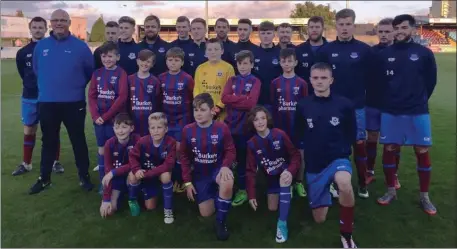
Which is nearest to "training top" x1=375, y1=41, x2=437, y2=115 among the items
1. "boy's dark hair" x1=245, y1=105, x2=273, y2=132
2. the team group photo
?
the team group photo

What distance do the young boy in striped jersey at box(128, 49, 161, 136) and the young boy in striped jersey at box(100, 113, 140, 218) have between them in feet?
1.07

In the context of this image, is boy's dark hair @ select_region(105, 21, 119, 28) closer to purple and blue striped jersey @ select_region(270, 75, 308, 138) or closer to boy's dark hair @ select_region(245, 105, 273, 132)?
purple and blue striped jersey @ select_region(270, 75, 308, 138)

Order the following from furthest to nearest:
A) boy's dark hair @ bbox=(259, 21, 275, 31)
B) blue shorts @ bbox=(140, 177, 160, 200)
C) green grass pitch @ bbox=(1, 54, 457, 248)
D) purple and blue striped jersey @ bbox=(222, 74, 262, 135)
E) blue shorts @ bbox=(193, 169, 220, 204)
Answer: boy's dark hair @ bbox=(259, 21, 275, 31) < purple and blue striped jersey @ bbox=(222, 74, 262, 135) < blue shorts @ bbox=(140, 177, 160, 200) < blue shorts @ bbox=(193, 169, 220, 204) < green grass pitch @ bbox=(1, 54, 457, 248)

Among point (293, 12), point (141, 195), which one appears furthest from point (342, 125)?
point (293, 12)

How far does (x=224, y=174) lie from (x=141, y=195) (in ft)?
3.87

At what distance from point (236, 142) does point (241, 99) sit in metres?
0.54

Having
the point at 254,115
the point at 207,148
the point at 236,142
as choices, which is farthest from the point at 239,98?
the point at 207,148

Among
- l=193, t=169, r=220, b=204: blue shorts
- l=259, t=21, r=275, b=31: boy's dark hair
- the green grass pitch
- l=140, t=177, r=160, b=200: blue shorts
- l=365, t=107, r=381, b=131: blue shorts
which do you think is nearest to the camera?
the green grass pitch

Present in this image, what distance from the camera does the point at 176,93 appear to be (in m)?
4.51

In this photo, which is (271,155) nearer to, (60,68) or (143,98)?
(143,98)

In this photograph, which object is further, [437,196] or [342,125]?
[437,196]

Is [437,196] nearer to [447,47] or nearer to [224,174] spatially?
[224,174]

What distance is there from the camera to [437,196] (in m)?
4.48

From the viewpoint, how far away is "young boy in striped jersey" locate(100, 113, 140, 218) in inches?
161
